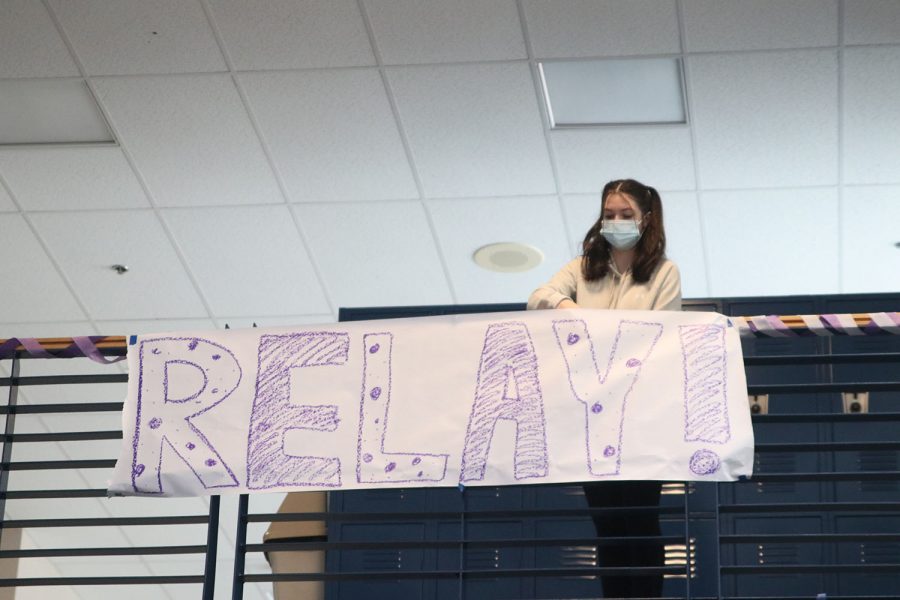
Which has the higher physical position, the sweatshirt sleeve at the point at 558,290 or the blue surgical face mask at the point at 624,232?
the blue surgical face mask at the point at 624,232

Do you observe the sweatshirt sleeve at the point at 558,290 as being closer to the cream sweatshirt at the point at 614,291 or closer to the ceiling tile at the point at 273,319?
the cream sweatshirt at the point at 614,291

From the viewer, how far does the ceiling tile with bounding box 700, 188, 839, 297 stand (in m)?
7.26

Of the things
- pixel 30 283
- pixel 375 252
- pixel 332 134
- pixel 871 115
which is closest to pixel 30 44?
pixel 332 134

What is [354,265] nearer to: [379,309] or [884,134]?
[379,309]

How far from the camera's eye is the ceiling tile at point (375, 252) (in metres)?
7.43

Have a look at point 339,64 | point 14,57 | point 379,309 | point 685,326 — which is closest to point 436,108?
point 339,64

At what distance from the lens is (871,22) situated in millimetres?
6059

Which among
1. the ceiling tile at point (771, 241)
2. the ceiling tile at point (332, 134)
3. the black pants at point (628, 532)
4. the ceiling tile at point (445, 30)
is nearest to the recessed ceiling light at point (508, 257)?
the ceiling tile at point (332, 134)

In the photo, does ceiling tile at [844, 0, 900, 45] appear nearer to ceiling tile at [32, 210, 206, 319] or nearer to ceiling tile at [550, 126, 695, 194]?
ceiling tile at [550, 126, 695, 194]

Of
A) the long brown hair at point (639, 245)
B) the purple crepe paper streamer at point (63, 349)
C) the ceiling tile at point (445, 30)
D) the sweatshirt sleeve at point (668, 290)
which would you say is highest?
the ceiling tile at point (445, 30)

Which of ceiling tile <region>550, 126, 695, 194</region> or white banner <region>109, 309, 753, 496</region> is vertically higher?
ceiling tile <region>550, 126, 695, 194</region>

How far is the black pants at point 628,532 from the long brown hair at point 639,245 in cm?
64

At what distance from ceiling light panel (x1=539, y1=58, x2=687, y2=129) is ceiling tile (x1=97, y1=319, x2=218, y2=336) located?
272cm

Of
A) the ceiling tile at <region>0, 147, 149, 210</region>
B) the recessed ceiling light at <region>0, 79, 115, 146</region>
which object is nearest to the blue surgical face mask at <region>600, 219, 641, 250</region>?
the recessed ceiling light at <region>0, 79, 115, 146</region>
